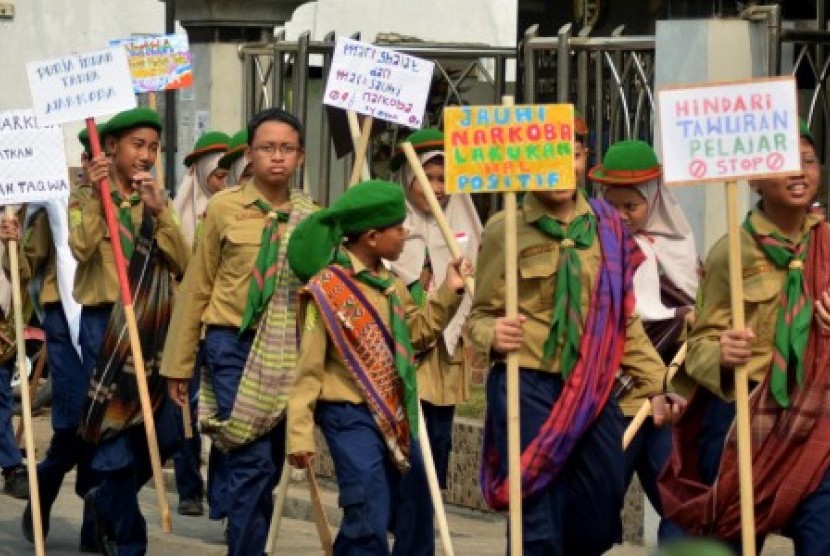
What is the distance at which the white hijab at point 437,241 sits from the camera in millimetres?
10859

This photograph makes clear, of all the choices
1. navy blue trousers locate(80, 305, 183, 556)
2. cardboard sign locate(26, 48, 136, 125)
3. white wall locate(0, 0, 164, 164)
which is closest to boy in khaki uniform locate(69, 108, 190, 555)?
navy blue trousers locate(80, 305, 183, 556)

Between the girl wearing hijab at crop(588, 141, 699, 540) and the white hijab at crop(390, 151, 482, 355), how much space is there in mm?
781

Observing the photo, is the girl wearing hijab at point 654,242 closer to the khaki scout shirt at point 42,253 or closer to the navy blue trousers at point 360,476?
the navy blue trousers at point 360,476

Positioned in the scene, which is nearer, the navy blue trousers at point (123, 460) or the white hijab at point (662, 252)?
the white hijab at point (662, 252)

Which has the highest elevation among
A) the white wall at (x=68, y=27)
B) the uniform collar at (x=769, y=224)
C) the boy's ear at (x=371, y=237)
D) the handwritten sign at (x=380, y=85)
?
the white wall at (x=68, y=27)

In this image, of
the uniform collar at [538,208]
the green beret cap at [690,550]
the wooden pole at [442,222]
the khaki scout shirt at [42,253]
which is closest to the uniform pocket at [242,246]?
the wooden pole at [442,222]

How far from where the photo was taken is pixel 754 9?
1133cm

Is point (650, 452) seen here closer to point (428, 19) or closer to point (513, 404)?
point (513, 404)

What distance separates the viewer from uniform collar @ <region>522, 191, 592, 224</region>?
892cm

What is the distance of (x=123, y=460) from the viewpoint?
11.3m

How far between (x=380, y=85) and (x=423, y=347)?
5.04 feet

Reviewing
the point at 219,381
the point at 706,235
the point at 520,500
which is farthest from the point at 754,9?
the point at 520,500

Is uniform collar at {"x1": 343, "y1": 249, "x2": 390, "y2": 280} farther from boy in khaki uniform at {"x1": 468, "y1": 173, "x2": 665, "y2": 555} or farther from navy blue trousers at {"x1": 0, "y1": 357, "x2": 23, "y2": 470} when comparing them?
navy blue trousers at {"x1": 0, "y1": 357, "x2": 23, "y2": 470}

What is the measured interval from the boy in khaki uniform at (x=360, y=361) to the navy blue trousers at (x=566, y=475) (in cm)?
43
